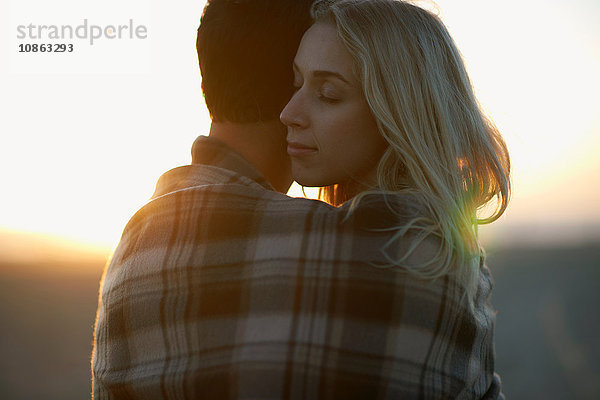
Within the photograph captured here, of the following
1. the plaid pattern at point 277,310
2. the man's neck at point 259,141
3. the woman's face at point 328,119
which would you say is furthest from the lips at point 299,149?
the plaid pattern at point 277,310

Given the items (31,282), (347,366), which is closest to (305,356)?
(347,366)

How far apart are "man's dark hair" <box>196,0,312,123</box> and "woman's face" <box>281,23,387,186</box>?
0.17m

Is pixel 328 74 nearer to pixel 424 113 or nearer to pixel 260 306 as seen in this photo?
pixel 424 113

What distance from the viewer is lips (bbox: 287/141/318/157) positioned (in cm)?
215

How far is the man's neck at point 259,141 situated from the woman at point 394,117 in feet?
0.67

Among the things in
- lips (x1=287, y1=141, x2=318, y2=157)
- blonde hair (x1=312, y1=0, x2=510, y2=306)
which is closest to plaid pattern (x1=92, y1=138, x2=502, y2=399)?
blonde hair (x1=312, y1=0, x2=510, y2=306)

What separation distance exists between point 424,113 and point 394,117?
0.10 meters

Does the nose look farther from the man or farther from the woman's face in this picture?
the man

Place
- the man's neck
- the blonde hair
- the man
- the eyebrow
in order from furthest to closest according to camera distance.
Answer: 1. the man's neck
2. the eyebrow
3. the blonde hair
4. the man

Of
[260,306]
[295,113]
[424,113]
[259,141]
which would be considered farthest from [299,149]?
[260,306]

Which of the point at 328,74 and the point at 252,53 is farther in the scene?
the point at 252,53

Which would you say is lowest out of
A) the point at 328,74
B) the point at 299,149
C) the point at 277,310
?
the point at 277,310

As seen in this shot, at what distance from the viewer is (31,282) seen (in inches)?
702

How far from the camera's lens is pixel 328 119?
6.82 feet
